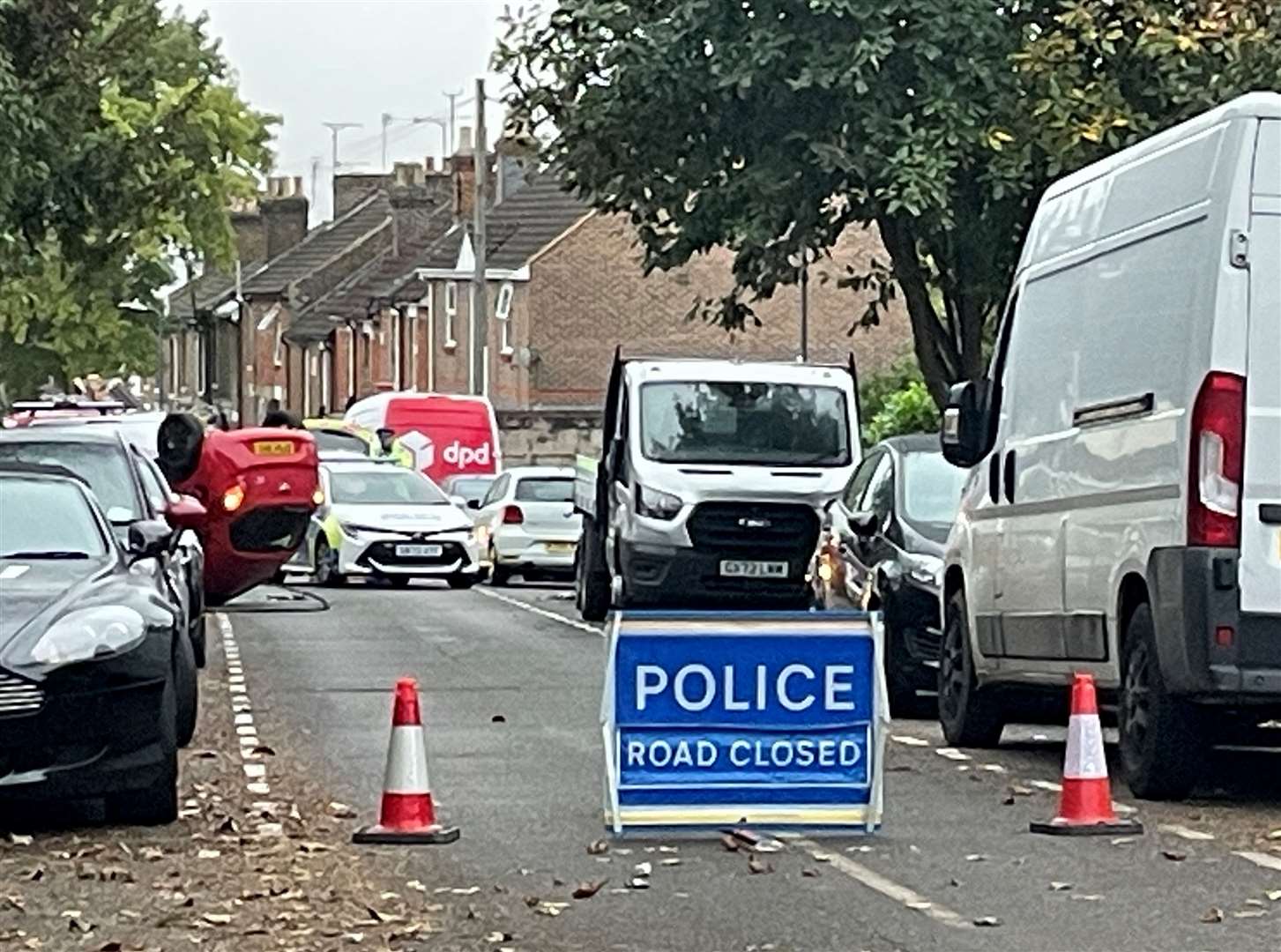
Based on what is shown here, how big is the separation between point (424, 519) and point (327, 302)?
59.2 meters

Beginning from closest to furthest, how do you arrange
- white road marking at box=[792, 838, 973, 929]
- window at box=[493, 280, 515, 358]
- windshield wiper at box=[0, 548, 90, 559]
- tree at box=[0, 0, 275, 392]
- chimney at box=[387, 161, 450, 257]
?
white road marking at box=[792, 838, 973, 929] < windshield wiper at box=[0, 548, 90, 559] < tree at box=[0, 0, 275, 392] < window at box=[493, 280, 515, 358] < chimney at box=[387, 161, 450, 257]

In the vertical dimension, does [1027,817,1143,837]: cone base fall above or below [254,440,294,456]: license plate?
below

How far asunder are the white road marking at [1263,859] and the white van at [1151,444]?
1133 mm

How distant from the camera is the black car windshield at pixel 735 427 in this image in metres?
27.7

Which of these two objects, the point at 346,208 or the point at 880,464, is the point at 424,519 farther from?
the point at 346,208

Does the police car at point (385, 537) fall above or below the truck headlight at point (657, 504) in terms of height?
below

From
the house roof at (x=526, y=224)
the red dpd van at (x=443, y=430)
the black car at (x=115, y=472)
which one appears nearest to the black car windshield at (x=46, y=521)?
the black car at (x=115, y=472)

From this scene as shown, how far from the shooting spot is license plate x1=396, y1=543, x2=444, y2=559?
3950 cm

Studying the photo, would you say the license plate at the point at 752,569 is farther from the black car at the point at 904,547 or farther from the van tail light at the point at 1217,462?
the van tail light at the point at 1217,462

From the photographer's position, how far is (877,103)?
28438mm

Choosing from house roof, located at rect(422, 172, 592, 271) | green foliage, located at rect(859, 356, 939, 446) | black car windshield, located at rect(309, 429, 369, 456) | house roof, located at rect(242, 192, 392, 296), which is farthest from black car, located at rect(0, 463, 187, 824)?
house roof, located at rect(242, 192, 392, 296)

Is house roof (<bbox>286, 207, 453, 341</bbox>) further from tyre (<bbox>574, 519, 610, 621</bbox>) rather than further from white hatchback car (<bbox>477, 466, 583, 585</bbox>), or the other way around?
tyre (<bbox>574, 519, 610, 621</bbox>)

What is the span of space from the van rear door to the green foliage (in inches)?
1071

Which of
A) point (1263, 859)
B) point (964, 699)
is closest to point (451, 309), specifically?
point (964, 699)
